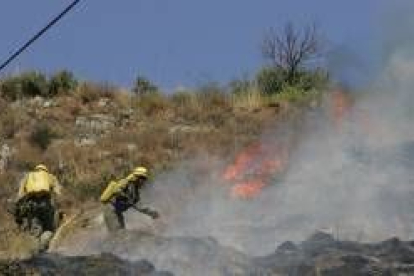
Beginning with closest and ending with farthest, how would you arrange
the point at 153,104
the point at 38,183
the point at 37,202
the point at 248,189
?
the point at 38,183, the point at 37,202, the point at 248,189, the point at 153,104

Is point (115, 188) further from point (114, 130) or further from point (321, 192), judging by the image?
point (114, 130)

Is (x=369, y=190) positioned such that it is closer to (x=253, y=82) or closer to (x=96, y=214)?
(x=96, y=214)

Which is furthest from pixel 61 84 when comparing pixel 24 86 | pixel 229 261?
pixel 229 261

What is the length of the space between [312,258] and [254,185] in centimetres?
1093

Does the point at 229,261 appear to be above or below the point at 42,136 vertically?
below

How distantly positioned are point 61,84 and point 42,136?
525 cm

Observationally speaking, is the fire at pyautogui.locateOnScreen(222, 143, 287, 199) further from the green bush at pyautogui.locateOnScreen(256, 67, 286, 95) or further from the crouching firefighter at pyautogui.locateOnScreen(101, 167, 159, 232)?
the green bush at pyautogui.locateOnScreen(256, 67, 286, 95)

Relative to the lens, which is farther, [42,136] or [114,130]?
[114,130]

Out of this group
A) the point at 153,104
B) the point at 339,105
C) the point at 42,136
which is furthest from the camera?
the point at 153,104

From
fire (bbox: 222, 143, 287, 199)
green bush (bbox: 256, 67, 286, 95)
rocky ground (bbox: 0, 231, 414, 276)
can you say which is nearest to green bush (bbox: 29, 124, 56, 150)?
fire (bbox: 222, 143, 287, 199)

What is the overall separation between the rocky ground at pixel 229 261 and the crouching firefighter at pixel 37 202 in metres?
2.62

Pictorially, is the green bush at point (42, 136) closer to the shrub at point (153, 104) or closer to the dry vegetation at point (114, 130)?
the dry vegetation at point (114, 130)

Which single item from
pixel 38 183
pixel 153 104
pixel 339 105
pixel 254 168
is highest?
pixel 153 104

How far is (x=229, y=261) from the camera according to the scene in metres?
20.8
